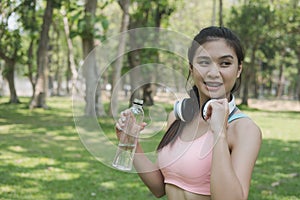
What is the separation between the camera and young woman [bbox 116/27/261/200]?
1.50 m

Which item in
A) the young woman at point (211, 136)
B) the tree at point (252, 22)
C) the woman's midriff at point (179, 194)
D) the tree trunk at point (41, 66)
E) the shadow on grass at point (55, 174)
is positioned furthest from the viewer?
the tree at point (252, 22)

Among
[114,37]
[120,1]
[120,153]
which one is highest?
A: [120,1]

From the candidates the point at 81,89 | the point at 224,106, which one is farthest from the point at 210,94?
the point at 81,89

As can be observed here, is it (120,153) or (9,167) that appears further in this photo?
(9,167)

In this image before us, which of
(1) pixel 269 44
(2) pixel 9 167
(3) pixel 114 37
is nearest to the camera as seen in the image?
(3) pixel 114 37

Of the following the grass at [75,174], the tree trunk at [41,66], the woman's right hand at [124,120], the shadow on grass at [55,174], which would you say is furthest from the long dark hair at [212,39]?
the tree trunk at [41,66]

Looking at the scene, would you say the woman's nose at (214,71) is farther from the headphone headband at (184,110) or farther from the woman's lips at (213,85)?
the headphone headband at (184,110)

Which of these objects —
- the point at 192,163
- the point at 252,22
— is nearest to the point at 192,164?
the point at 192,163

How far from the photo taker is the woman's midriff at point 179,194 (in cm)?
171

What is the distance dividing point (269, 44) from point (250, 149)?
99.5 feet

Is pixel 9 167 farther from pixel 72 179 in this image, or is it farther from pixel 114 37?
pixel 114 37

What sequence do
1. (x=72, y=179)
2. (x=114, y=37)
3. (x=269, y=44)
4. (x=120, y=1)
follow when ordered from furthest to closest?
(x=269, y=44)
(x=120, y=1)
(x=72, y=179)
(x=114, y=37)

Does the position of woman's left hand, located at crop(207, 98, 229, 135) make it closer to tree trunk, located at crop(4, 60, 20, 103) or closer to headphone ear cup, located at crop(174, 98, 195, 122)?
headphone ear cup, located at crop(174, 98, 195, 122)

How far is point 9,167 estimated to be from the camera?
6.49 metres
